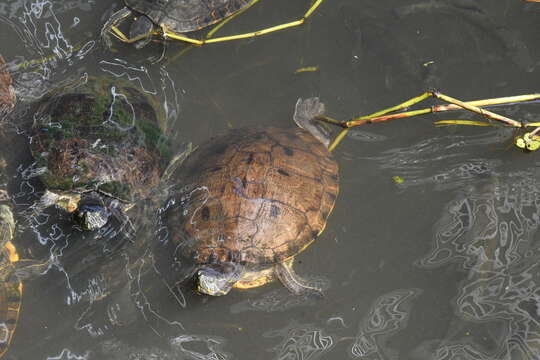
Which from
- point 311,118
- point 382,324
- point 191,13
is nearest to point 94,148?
point 191,13

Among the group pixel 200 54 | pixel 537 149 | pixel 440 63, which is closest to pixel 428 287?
pixel 537 149

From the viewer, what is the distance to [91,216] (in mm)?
3953

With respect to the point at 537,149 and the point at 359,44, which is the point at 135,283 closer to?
the point at 359,44

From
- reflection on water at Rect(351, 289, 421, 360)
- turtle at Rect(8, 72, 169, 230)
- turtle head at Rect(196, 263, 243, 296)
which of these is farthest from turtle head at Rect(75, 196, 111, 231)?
reflection on water at Rect(351, 289, 421, 360)

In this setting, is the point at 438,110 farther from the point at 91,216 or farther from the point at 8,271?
the point at 8,271

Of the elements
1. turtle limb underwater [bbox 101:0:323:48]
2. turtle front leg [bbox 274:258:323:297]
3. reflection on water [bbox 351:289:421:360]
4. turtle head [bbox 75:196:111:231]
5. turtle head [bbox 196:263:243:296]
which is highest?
turtle limb underwater [bbox 101:0:323:48]

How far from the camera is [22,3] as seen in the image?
512cm

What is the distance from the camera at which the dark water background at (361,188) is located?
3.50 meters

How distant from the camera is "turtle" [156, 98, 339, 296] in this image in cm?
357

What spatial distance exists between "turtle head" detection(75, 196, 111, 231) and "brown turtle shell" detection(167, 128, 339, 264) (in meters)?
0.54

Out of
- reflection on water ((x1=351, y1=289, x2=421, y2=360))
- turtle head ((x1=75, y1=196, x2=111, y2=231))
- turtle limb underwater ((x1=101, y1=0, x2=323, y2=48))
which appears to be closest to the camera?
reflection on water ((x1=351, y1=289, x2=421, y2=360))

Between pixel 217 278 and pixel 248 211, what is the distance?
1.61 ft

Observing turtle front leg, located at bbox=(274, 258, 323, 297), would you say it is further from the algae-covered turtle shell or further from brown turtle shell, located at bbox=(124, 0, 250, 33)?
brown turtle shell, located at bbox=(124, 0, 250, 33)

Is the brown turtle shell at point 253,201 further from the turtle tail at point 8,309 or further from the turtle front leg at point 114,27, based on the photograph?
the turtle front leg at point 114,27
